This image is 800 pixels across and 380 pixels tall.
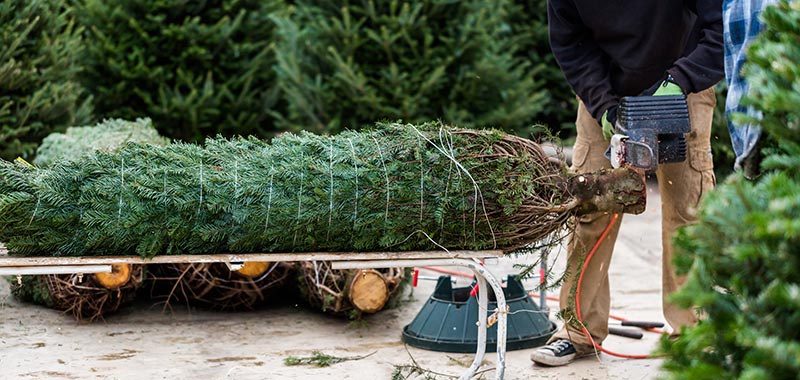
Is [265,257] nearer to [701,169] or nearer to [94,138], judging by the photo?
[701,169]

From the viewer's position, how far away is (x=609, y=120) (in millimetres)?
3650

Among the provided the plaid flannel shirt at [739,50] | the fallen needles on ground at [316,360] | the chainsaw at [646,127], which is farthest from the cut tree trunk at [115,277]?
the plaid flannel shirt at [739,50]

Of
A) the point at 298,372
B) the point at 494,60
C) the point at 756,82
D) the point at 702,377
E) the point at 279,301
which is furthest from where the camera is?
the point at 494,60

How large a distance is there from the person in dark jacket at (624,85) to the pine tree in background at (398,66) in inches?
120

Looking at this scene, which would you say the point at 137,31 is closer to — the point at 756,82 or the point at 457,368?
the point at 457,368

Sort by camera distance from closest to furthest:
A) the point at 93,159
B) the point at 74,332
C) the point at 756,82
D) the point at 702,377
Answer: the point at 702,377 → the point at 756,82 → the point at 93,159 → the point at 74,332

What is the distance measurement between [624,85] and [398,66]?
348 cm

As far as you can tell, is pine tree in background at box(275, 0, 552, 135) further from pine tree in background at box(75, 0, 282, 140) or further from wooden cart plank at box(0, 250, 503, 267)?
wooden cart plank at box(0, 250, 503, 267)

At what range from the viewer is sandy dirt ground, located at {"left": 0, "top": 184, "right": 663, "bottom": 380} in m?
3.73

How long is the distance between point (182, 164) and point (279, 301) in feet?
5.58

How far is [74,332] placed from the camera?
4266 millimetres

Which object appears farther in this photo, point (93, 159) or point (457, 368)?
point (457, 368)

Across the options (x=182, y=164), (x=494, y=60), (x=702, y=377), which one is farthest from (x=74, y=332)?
(x=494, y=60)

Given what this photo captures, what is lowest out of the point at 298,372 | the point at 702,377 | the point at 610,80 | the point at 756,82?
the point at 298,372
